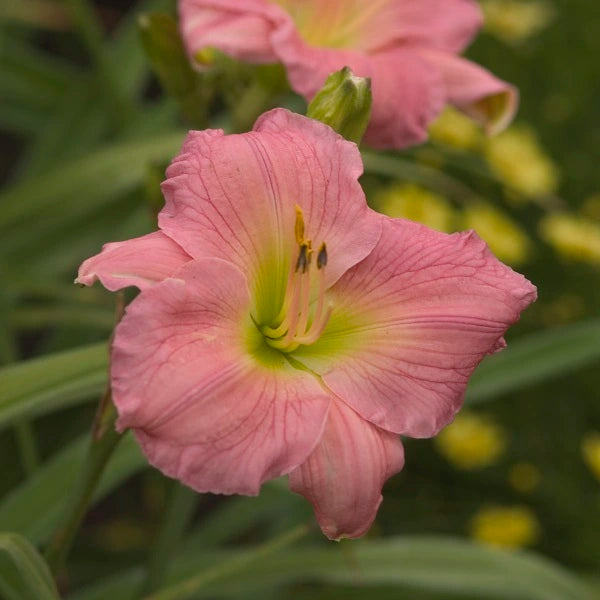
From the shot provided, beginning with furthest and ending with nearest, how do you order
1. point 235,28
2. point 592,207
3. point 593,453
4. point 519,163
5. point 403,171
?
point 592,207 < point 519,163 < point 593,453 < point 403,171 < point 235,28

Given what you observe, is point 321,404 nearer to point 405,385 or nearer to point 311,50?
point 405,385

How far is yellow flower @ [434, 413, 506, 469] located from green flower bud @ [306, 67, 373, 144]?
0.89 meters

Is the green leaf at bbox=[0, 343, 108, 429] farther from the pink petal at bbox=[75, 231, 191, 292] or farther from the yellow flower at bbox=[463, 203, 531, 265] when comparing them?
the yellow flower at bbox=[463, 203, 531, 265]

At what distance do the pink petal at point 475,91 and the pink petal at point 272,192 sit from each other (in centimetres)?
29

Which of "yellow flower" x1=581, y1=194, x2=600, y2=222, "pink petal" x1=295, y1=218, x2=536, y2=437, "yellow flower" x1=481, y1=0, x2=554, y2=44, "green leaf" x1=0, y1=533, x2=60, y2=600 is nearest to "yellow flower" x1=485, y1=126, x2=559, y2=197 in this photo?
"yellow flower" x1=581, y1=194, x2=600, y2=222

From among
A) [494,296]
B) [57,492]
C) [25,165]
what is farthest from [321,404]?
[25,165]

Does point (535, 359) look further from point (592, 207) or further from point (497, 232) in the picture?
point (592, 207)

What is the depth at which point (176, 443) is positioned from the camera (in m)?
0.54

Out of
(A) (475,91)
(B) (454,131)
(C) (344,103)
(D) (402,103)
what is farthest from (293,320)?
(B) (454,131)

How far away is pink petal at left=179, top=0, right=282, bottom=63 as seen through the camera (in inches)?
31.2

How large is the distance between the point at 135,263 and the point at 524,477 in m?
1.14

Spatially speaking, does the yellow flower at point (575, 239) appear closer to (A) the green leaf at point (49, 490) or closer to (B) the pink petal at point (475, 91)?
(B) the pink petal at point (475, 91)

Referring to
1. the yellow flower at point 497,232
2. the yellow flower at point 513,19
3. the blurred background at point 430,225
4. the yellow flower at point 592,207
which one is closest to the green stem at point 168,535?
the blurred background at point 430,225

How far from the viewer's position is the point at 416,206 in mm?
1503
